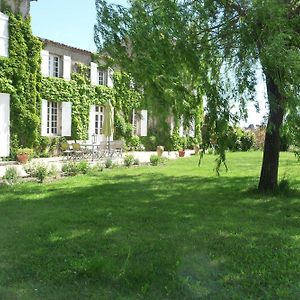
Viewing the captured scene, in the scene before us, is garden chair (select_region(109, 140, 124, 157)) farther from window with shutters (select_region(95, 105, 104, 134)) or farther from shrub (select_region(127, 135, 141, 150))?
shrub (select_region(127, 135, 141, 150))

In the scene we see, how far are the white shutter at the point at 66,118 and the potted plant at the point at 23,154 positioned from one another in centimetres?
273

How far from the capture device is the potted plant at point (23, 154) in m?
14.7

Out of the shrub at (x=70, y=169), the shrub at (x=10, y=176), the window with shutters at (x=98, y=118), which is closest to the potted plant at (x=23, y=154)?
the shrub at (x=70, y=169)

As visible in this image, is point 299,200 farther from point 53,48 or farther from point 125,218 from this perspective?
point 53,48

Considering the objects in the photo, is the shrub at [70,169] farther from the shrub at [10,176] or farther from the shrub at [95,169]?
the shrub at [10,176]

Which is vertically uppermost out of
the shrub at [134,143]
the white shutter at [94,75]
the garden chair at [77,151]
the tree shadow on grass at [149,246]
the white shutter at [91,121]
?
the white shutter at [94,75]

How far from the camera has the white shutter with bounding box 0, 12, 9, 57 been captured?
14.9m

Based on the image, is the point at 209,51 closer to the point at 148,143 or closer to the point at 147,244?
the point at 147,244

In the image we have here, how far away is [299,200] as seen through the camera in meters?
7.68

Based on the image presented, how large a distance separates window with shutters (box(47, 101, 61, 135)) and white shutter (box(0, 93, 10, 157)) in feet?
9.31

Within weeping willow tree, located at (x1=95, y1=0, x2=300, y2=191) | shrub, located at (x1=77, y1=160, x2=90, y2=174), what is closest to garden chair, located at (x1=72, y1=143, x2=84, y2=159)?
shrub, located at (x1=77, y1=160, x2=90, y2=174)

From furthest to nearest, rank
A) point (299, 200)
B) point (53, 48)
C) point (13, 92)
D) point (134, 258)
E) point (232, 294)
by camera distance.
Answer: point (53, 48) < point (13, 92) < point (299, 200) < point (134, 258) < point (232, 294)

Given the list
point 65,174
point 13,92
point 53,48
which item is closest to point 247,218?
point 65,174

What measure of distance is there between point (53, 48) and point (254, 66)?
13945mm
